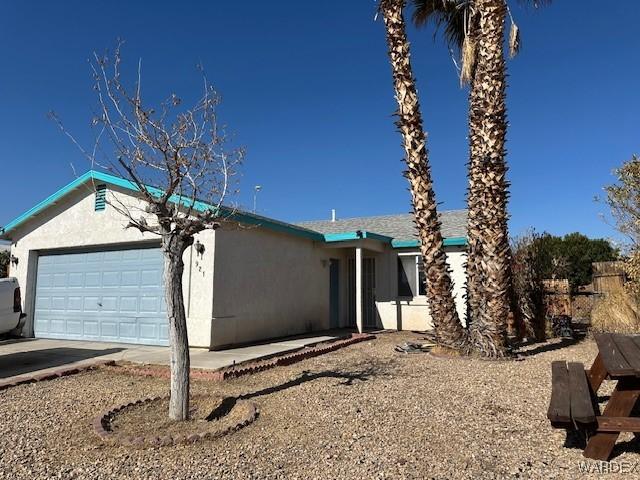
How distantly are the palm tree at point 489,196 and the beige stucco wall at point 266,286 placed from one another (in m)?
4.92

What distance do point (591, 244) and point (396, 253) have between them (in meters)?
22.7

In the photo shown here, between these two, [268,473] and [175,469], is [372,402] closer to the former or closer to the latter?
[268,473]

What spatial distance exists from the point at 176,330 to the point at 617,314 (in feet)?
37.0

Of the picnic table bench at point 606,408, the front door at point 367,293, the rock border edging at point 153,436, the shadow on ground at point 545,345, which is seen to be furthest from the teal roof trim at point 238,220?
the picnic table bench at point 606,408

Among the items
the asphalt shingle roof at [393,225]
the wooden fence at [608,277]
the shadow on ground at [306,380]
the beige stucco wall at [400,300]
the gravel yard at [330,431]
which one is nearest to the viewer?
the gravel yard at [330,431]

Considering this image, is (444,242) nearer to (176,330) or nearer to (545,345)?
(545,345)

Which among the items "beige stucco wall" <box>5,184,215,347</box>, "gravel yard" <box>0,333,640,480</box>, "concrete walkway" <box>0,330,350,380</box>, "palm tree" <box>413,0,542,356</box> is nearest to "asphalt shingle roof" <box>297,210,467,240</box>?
"palm tree" <box>413,0,542,356</box>

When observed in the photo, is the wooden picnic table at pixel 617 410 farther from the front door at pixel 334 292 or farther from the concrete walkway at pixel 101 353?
the front door at pixel 334 292

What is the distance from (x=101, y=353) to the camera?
10000 millimetres

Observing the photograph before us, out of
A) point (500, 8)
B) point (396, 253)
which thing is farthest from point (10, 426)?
point (396, 253)

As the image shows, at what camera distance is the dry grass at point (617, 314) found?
1175cm

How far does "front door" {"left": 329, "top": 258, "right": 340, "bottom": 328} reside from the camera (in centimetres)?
1573

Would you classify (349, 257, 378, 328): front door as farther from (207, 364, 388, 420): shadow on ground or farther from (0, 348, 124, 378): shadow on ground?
(0, 348, 124, 378): shadow on ground

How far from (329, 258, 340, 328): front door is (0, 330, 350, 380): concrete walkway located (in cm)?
347
